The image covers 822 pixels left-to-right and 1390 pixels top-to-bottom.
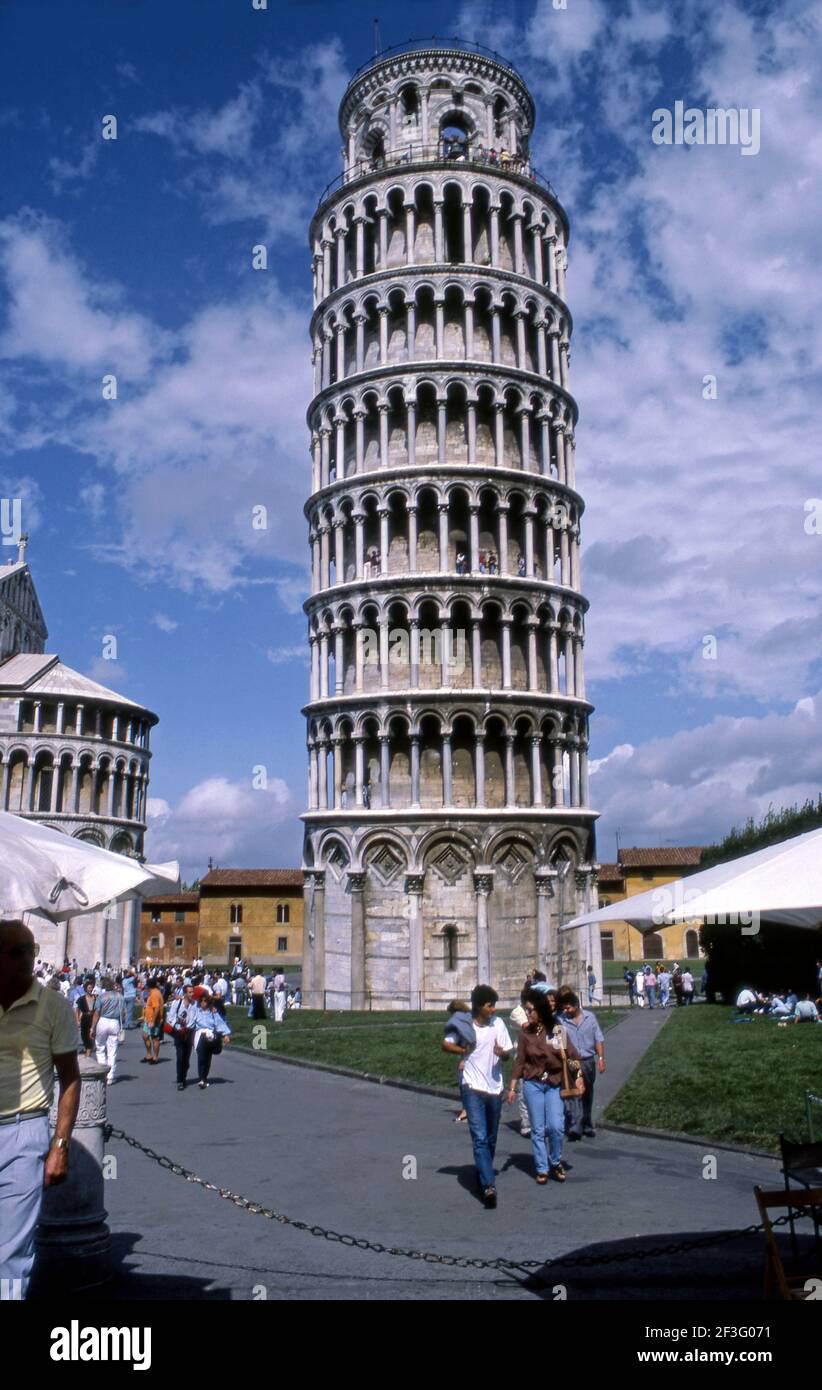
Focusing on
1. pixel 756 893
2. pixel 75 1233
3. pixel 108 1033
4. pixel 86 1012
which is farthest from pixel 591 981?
pixel 756 893

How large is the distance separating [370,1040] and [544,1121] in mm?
15933

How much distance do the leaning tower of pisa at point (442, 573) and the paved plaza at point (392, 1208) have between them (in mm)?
22069

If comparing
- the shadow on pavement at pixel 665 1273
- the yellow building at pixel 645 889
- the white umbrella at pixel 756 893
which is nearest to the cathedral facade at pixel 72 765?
the yellow building at pixel 645 889

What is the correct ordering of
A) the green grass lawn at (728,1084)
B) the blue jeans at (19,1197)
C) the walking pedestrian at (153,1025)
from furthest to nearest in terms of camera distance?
1. the walking pedestrian at (153,1025)
2. the green grass lawn at (728,1084)
3. the blue jeans at (19,1197)

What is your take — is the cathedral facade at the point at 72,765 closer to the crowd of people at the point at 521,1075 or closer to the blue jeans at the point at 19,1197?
the crowd of people at the point at 521,1075

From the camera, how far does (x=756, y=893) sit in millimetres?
7406

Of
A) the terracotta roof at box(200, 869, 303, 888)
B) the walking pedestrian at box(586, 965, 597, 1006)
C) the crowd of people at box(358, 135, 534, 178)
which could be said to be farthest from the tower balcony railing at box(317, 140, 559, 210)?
the terracotta roof at box(200, 869, 303, 888)

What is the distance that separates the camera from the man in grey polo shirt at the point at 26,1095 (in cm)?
596

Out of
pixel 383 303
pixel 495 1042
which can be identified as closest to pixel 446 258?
pixel 383 303

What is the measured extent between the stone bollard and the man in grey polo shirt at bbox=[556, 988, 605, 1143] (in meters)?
7.40

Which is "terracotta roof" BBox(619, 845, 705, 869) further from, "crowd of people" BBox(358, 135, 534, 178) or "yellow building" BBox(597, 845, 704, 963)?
"crowd of people" BBox(358, 135, 534, 178)

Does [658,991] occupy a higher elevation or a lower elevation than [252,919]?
lower

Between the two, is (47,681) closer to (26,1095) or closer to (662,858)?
(662,858)
